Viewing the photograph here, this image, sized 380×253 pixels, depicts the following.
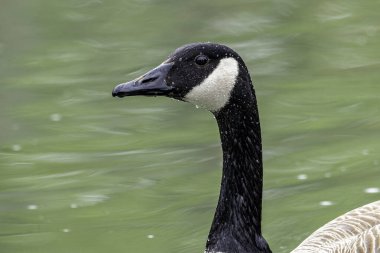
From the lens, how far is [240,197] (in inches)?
310

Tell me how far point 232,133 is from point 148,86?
2.19 feet

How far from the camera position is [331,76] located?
12633mm

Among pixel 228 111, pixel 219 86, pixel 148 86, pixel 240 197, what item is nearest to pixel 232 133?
pixel 228 111

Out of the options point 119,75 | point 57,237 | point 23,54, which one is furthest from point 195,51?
point 23,54

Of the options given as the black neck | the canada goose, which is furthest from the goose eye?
the black neck

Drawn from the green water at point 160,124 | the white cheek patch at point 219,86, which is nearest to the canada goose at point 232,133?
the white cheek patch at point 219,86

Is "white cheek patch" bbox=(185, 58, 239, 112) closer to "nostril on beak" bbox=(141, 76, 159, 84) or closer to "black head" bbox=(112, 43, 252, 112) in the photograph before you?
"black head" bbox=(112, 43, 252, 112)

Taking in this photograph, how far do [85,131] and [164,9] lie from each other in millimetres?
3953

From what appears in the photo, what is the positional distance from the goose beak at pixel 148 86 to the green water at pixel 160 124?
6.88 feet

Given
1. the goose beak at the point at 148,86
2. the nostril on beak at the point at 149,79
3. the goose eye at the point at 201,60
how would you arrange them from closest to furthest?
the goose beak at the point at 148,86 → the nostril on beak at the point at 149,79 → the goose eye at the point at 201,60

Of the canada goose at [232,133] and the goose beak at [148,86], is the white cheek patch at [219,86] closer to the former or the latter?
the canada goose at [232,133]

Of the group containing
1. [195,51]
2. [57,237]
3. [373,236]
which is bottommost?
[57,237]

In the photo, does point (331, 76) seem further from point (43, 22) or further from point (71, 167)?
point (43, 22)

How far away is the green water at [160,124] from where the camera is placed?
9.73 meters
